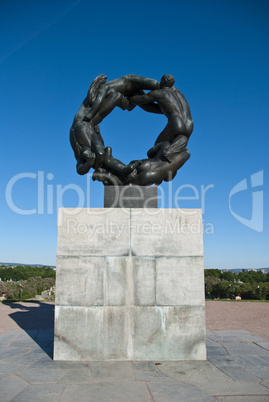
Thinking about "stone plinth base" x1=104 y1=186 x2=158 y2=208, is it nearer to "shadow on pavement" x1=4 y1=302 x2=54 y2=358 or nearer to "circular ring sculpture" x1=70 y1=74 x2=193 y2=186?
"circular ring sculpture" x1=70 y1=74 x2=193 y2=186

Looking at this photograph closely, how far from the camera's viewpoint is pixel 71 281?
3.87 meters

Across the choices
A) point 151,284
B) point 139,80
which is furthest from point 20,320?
point 139,80

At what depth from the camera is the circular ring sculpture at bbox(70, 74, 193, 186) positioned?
4641mm

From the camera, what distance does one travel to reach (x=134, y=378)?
3133mm

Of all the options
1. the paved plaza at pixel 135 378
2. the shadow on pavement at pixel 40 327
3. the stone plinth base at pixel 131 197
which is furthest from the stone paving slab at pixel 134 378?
the stone plinth base at pixel 131 197

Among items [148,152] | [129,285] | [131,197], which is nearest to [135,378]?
[129,285]

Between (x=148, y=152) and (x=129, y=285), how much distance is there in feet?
7.60

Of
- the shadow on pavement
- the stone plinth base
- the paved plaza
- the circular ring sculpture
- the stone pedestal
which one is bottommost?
the shadow on pavement

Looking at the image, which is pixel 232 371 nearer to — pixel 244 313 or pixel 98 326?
pixel 98 326

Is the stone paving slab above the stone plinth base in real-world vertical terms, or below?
below

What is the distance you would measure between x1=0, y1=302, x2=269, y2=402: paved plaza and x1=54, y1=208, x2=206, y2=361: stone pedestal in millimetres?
191

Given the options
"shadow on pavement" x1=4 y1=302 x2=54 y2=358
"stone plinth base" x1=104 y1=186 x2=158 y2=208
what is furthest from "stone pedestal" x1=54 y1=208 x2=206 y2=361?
"shadow on pavement" x1=4 y1=302 x2=54 y2=358

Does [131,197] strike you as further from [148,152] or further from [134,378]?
[134,378]

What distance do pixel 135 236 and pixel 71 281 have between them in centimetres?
102
